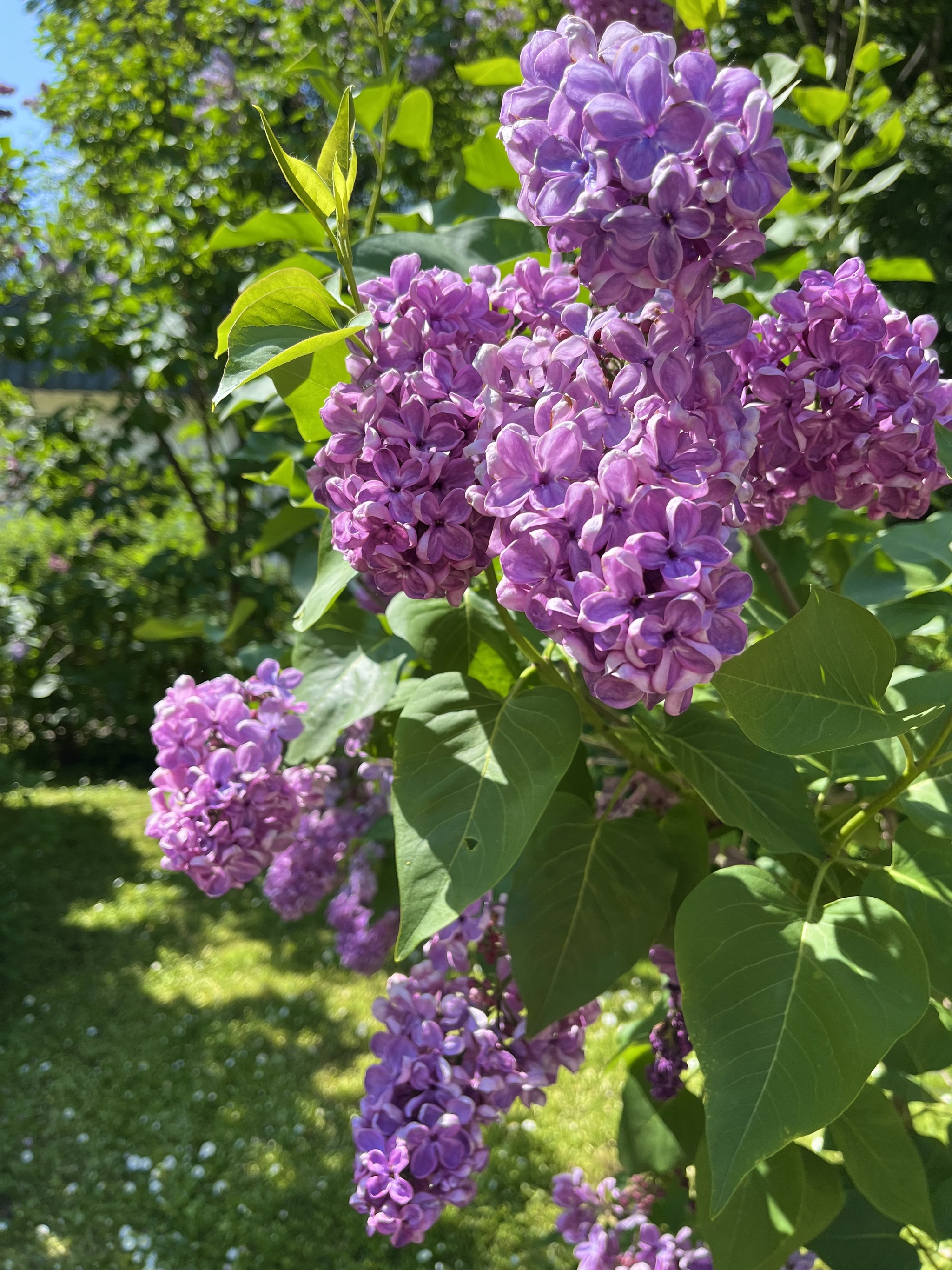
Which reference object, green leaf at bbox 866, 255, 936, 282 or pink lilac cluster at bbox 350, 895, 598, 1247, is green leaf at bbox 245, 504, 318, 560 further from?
green leaf at bbox 866, 255, 936, 282

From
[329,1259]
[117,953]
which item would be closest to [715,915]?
[329,1259]

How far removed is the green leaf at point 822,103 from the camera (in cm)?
149

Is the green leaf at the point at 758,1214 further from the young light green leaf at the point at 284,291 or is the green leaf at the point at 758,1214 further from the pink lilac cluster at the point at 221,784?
the young light green leaf at the point at 284,291

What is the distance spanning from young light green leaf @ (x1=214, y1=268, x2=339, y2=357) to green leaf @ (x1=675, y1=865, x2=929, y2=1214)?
48 cm

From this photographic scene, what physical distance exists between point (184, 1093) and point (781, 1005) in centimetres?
279

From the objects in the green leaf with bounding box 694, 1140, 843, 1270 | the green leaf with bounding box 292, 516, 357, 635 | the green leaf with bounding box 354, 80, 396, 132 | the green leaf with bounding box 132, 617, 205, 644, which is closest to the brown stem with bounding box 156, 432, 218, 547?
the green leaf with bounding box 132, 617, 205, 644

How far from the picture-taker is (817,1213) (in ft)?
2.88

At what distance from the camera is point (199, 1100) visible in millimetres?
2904

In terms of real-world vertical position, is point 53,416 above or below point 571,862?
below

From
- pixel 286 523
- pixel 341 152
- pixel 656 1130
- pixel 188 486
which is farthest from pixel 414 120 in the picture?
pixel 188 486

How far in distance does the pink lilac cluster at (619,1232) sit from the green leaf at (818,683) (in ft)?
2.38

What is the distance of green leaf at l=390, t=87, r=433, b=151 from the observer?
125 centimetres

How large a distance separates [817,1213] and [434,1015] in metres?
0.39

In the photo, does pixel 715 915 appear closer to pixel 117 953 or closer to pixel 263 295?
pixel 263 295
